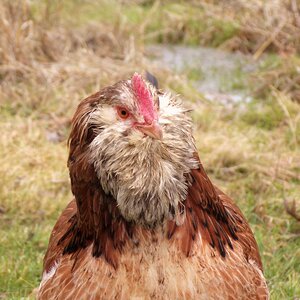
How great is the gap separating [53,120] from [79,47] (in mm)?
1624

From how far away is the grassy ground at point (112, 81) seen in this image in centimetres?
532

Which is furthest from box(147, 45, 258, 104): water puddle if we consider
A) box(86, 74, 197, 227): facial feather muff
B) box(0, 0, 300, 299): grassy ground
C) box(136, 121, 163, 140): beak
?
box(136, 121, 163, 140): beak

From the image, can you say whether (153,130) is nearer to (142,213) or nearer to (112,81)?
(142,213)

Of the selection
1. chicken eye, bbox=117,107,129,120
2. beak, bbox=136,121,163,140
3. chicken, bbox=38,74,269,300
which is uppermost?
beak, bbox=136,121,163,140

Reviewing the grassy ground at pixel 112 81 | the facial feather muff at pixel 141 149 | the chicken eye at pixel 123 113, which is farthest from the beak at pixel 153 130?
the grassy ground at pixel 112 81

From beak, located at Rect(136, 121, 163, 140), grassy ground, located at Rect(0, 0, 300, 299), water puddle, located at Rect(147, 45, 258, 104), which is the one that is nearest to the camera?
beak, located at Rect(136, 121, 163, 140)

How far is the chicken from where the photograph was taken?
2.85 m

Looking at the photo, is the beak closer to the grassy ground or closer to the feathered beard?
the feathered beard

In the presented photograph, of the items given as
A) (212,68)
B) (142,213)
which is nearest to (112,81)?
(212,68)

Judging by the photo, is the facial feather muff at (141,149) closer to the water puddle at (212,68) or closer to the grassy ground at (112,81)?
the grassy ground at (112,81)

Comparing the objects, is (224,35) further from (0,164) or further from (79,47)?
(0,164)

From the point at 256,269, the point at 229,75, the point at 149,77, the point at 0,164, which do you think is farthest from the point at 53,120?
the point at 256,269

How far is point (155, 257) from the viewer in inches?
121

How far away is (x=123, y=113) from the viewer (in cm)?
289
